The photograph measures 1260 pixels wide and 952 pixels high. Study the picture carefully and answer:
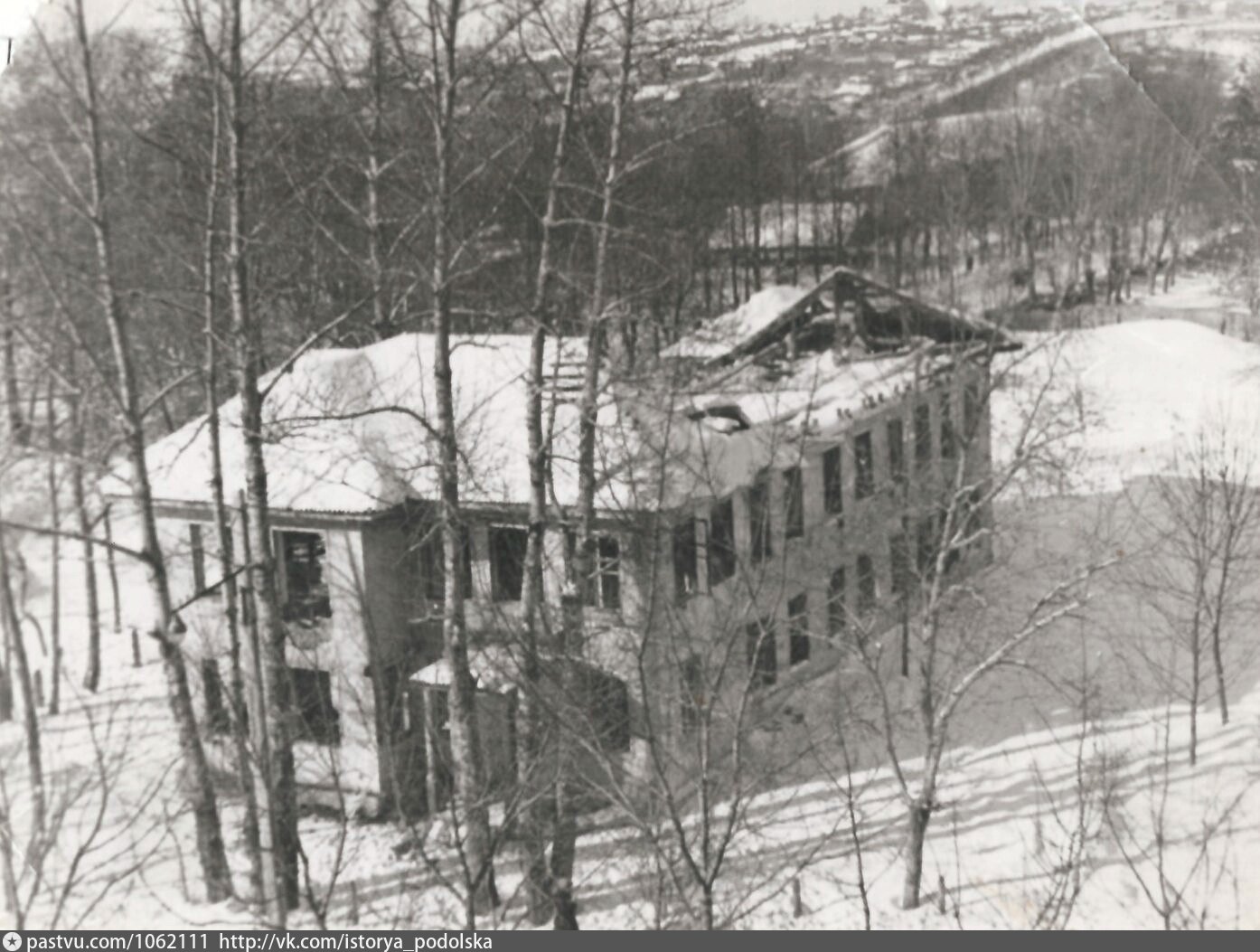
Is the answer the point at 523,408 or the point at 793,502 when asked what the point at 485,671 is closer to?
the point at 523,408

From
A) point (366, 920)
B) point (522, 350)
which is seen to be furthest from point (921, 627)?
point (366, 920)

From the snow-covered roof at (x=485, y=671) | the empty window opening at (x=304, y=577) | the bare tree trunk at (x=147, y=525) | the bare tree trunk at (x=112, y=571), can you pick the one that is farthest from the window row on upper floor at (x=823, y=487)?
the bare tree trunk at (x=112, y=571)

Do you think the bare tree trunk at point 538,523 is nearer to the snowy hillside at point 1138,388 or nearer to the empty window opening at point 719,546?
the empty window opening at point 719,546

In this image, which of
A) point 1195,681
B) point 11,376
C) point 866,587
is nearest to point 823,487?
Result: point 866,587

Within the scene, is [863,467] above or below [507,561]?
above

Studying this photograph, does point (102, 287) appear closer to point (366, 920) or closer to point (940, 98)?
point (366, 920)

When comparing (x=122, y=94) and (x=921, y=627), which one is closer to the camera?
(x=122, y=94)

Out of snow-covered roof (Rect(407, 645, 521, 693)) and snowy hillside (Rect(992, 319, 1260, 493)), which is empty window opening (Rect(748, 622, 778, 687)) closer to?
snow-covered roof (Rect(407, 645, 521, 693))
